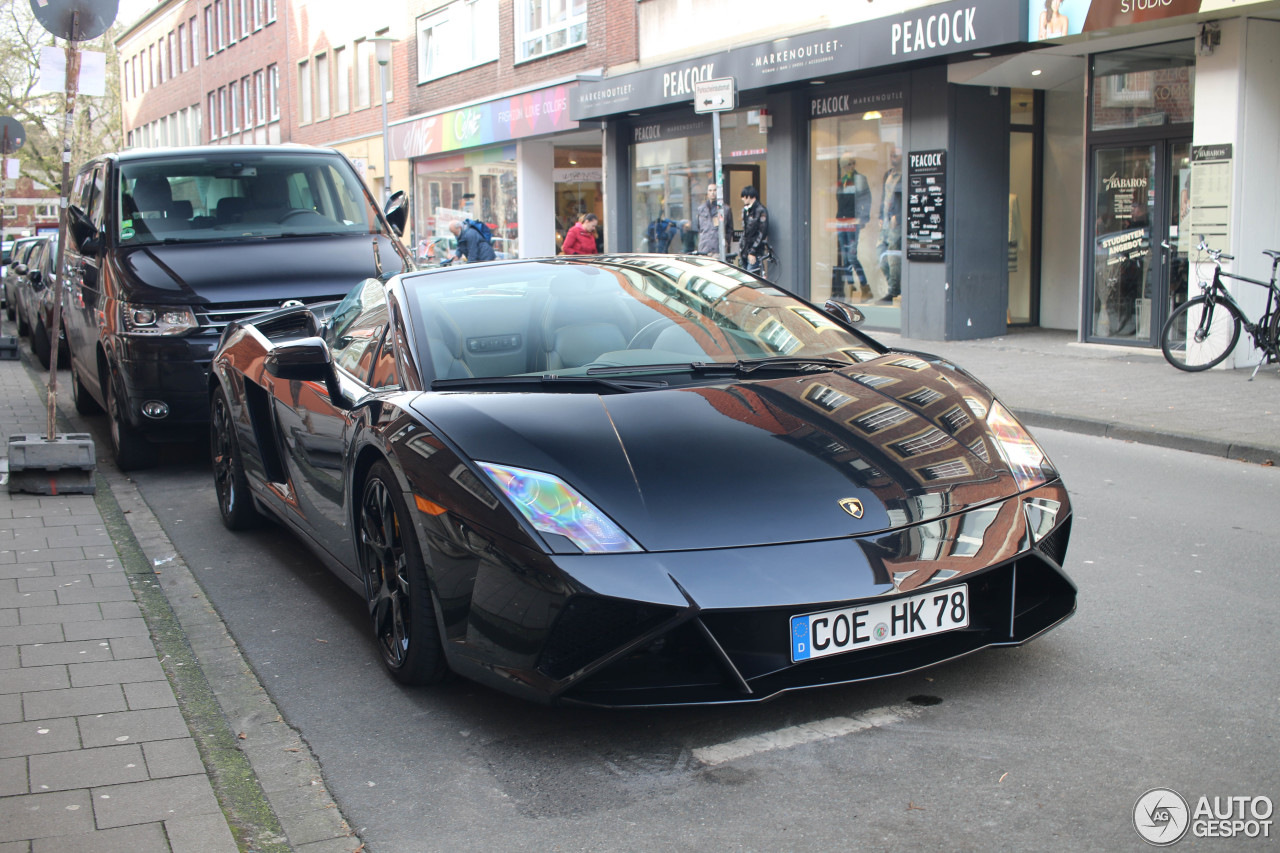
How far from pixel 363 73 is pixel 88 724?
35266mm

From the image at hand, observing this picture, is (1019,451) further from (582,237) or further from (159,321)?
(582,237)

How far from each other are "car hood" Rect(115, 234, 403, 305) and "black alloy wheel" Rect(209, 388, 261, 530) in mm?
1410

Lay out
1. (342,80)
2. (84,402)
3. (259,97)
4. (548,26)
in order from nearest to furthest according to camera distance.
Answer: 1. (84,402)
2. (548,26)
3. (342,80)
4. (259,97)

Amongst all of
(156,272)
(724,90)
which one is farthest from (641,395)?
(724,90)

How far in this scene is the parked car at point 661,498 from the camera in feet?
10.6

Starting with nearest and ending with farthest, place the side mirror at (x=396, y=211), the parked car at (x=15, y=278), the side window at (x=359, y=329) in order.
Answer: the side window at (x=359, y=329)
the side mirror at (x=396, y=211)
the parked car at (x=15, y=278)

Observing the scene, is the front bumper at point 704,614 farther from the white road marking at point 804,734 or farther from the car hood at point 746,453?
the white road marking at point 804,734

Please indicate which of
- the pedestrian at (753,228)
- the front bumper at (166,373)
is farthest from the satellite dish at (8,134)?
the front bumper at (166,373)

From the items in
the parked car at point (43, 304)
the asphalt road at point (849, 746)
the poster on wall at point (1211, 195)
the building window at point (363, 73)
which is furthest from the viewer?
the building window at point (363, 73)

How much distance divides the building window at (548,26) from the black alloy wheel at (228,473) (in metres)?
19.2

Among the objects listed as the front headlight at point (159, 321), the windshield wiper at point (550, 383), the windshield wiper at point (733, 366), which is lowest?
the windshield wiper at point (550, 383)

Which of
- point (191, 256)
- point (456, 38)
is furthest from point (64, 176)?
point (456, 38)

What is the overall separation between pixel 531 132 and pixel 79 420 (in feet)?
56.0

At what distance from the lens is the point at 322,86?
40.2 m
